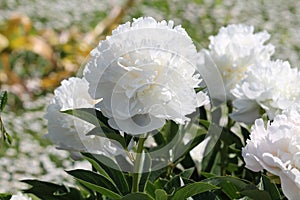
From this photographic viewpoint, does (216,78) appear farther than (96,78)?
Yes

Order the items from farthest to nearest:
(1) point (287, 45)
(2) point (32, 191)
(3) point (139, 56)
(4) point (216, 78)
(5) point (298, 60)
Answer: (1) point (287, 45), (5) point (298, 60), (4) point (216, 78), (2) point (32, 191), (3) point (139, 56)

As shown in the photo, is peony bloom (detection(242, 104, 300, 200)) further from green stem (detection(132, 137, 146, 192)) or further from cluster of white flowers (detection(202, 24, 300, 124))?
cluster of white flowers (detection(202, 24, 300, 124))

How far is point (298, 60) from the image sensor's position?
4.77m

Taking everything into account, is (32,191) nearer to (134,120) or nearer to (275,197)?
(134,120)

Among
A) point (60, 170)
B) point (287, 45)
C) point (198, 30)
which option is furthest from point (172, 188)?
point (287, 45)

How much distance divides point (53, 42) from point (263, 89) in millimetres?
3049

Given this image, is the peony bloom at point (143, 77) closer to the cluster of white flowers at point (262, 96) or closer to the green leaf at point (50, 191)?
the cluster of white flowers at point (262, 96)

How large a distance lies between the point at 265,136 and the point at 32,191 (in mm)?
431

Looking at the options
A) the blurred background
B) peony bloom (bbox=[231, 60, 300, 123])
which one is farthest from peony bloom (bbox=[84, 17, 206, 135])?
the blurred background

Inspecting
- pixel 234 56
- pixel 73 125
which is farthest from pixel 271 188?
pixel 234 56

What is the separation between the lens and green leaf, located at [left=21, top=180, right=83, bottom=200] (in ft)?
3.71

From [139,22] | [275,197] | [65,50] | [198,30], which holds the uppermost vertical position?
[198,30]

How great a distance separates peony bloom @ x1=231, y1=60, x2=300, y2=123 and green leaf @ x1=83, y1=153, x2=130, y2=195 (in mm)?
317

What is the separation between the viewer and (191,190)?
93 centimetres
